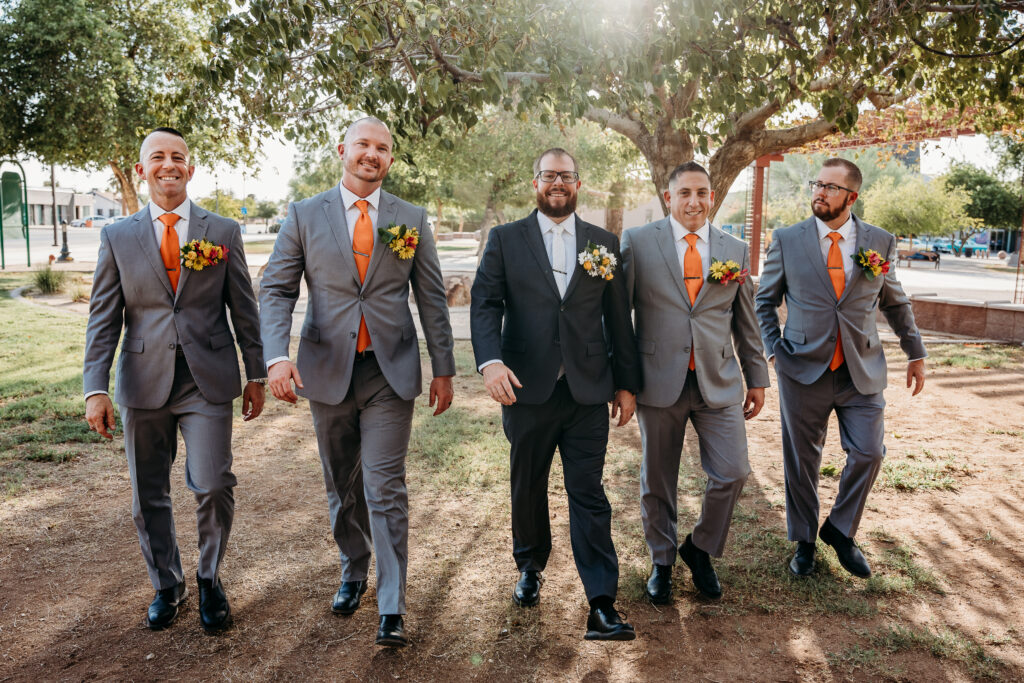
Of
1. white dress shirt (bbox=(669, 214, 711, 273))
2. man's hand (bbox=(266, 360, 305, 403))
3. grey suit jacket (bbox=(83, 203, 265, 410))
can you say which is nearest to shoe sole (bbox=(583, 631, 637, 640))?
man's hand (bbox=(266, 360, 305, 403))

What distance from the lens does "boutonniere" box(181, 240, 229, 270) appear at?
3.82 metres

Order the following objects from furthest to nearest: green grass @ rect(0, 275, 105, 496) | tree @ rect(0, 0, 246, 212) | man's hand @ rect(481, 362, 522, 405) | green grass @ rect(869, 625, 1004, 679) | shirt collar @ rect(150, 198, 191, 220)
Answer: tree @ rect(0, 0, 246, 212) < green grass @ rect(0, 275, 105, 496) < shirt collar @ rect(150, 198, 191, 220) < man's hand @ rect(481, 362, 522, 405) < green grass @ rect(869, 625, 1004, 679)

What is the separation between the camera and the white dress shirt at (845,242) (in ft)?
15.1

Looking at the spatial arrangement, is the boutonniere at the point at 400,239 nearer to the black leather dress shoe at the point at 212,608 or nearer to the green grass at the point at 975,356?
the black leather dress shoe at the point at 212,608

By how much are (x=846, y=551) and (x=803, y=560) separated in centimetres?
24

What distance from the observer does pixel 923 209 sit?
54656mm

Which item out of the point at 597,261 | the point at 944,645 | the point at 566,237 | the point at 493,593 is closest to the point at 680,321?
the point at 597,261

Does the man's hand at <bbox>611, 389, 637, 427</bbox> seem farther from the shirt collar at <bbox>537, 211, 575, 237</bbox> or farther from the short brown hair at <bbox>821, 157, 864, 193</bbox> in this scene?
the short brown hair at <bbox>821, 157, 864, 193</bbox>

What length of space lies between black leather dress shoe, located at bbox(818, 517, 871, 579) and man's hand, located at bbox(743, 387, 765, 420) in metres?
0.88

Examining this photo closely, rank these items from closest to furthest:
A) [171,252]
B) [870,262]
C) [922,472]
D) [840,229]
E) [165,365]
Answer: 1. [165,365]
2. [171,252]
3. [870,262]
4. [840,229]
5. [922,472]

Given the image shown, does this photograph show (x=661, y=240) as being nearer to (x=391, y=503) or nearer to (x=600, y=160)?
(x=391, y=503)

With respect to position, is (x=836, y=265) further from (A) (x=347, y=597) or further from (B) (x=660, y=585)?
(A) (x=347, y=597)

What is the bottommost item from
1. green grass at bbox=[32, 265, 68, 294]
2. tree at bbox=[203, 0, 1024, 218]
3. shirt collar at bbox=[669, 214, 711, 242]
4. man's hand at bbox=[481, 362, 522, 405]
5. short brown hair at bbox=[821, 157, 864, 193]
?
green grass at bbox=[32, 265, 68, 294]

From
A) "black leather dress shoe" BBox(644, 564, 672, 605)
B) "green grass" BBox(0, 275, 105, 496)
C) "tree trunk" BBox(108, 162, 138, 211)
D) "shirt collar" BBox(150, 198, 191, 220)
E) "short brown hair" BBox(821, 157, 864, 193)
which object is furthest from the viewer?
"tree trunk" BBox(108, 162, 138, 211)
